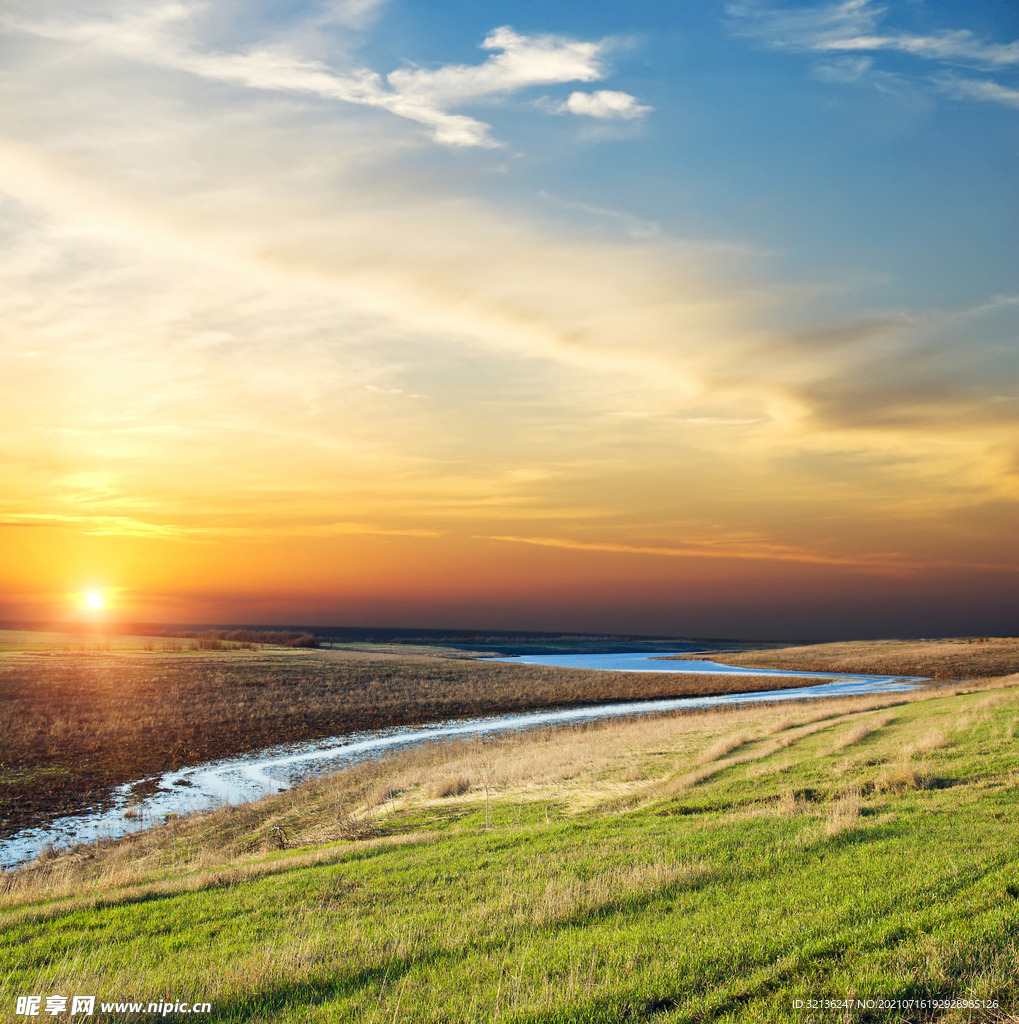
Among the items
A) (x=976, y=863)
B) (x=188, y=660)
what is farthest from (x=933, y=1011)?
(x=188, y=660)

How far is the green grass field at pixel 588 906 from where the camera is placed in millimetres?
7426

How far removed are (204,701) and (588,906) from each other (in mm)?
48906

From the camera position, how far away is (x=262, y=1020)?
7324 millimetres

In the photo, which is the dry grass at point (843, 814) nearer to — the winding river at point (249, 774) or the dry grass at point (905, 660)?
the winding river at point (249, 774)

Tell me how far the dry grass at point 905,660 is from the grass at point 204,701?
1934cm

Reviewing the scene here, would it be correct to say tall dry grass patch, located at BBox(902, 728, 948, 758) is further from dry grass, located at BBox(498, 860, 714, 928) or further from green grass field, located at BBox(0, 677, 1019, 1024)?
dry grass, located at BBox(498, 860, 714, 928)

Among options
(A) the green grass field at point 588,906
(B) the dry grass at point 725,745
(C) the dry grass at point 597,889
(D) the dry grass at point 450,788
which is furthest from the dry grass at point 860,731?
(C) the dry grass at point 597,889

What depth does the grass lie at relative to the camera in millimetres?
32219

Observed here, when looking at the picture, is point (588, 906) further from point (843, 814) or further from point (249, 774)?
point (249, 774)

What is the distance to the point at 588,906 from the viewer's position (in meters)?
10.0

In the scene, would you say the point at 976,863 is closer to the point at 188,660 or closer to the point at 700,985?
the point at 700,985

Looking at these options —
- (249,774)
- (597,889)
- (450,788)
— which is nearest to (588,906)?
(597,889)

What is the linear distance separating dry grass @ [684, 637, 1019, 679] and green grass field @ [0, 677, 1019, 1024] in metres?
77.8

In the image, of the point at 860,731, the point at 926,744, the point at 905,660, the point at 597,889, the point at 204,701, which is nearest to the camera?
the point at 597,889
